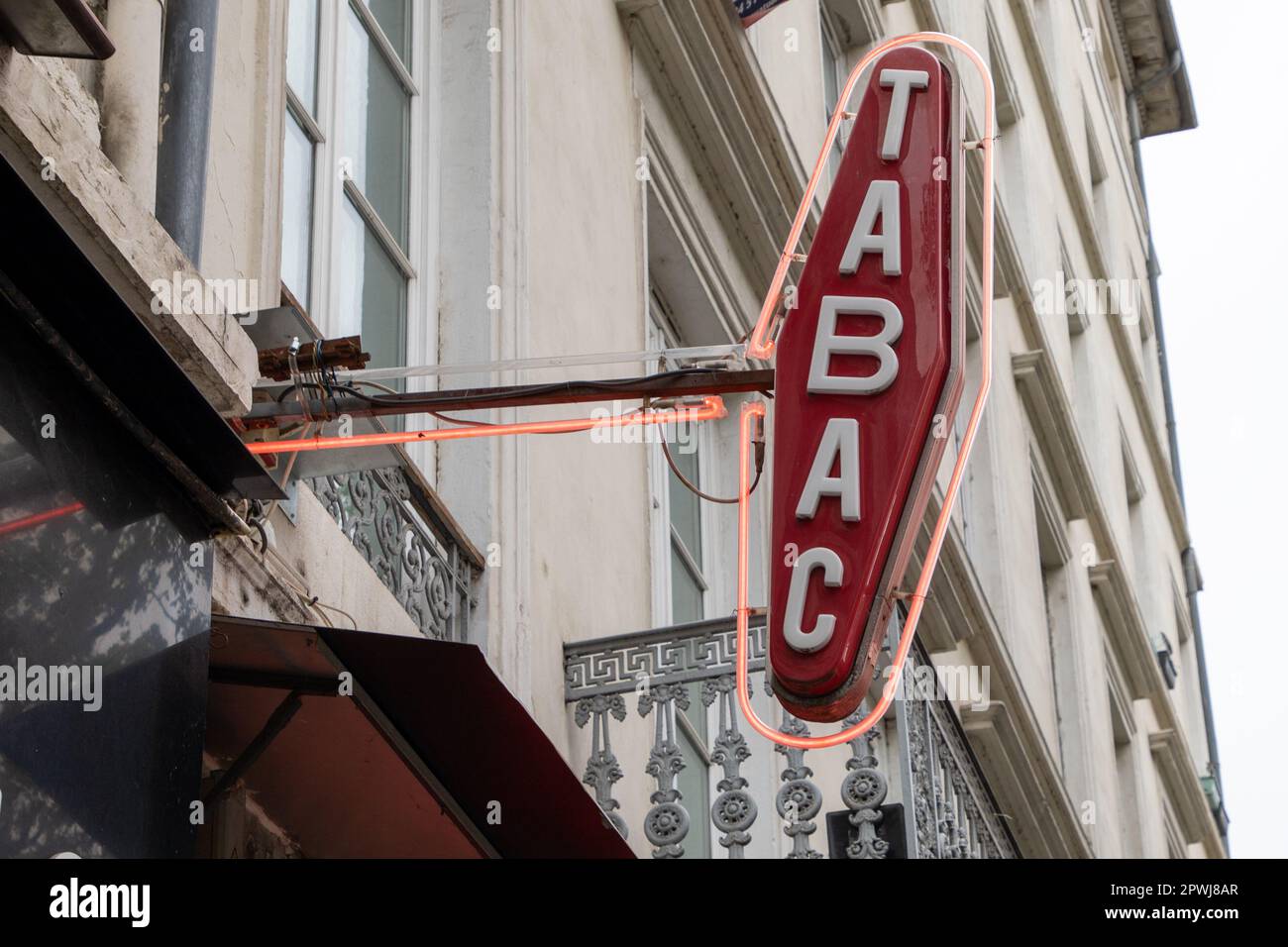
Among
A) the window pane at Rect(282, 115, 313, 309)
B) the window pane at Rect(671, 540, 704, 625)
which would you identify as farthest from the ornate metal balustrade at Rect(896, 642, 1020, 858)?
the window pane at Rect(282, 115, 313, 309)

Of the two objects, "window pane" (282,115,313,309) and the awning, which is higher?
"window pane" (282,115,313,309)

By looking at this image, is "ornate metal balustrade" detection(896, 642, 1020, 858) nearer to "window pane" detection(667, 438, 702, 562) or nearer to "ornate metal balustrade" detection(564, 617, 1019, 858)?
"ornate metal balustrade" detection(564, 617, 1019, 858)

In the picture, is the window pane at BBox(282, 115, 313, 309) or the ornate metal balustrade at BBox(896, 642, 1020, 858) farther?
the ornate metal balustrade at BBox(896, 642, 1020, 858)

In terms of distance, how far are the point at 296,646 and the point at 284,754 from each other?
853mm

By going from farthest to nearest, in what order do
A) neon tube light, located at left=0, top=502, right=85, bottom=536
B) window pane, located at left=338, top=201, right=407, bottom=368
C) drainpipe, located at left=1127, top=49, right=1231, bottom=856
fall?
drainpipe, located at left=1127, top=49, right=1231, bottom=856, window pane, located at left=338, top=201, right=407, bottom=368, neon tube light, located at left=0, top=502, right=85, bottom=536

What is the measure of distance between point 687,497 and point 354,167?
A: 375 cm

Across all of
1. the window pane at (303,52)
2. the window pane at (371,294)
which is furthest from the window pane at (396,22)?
the window pane at (371,294)

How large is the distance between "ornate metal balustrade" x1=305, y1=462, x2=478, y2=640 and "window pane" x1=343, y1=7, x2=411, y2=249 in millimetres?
1265

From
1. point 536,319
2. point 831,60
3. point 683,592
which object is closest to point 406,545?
point 536,319

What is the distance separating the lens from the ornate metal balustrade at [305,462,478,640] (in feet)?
23.9

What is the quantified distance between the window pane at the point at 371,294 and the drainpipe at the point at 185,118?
1.85 m

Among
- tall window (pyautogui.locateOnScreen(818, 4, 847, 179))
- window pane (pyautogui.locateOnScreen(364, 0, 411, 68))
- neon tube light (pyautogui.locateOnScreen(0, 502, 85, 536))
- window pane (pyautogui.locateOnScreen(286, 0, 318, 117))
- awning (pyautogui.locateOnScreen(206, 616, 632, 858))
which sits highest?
A: tall window (pyautogui.locateOnScreen(818, 4, 847, 179))
